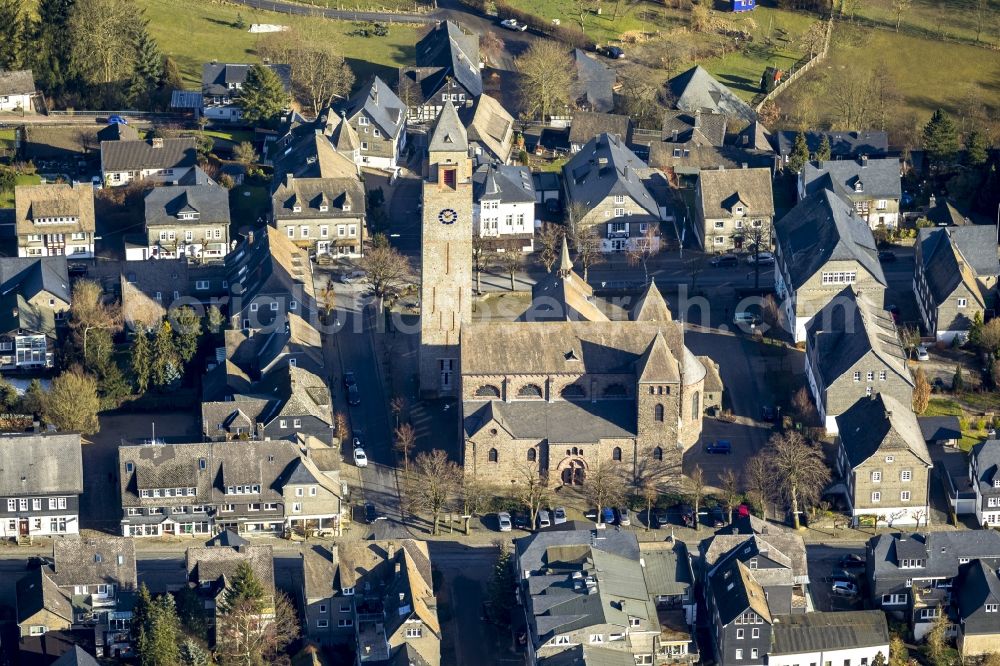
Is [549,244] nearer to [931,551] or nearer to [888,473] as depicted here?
[888,473]

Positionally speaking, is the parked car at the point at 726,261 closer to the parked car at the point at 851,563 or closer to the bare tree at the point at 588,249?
the bare tree at the point at 588,249

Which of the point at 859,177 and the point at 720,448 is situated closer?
the point at 720,448

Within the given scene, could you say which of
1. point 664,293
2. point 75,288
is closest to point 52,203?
point 75,288

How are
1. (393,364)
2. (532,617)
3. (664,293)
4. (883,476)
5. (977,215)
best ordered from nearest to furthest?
(532,617) → (883,476) → (393,364) → (664,293) → (977,215)

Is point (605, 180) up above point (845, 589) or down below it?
above

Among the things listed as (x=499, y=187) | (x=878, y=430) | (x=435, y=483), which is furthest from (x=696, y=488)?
(x=499, y=187)

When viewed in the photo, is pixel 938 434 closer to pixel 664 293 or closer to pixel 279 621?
Result: pixel 664 293

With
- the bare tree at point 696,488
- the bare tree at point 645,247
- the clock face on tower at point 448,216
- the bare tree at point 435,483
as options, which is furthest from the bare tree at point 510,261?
the bare tree at point 696,488

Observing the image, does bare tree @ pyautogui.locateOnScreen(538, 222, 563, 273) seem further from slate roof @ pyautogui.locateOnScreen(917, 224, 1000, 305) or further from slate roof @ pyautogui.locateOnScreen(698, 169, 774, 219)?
slate roof @ pyautogui.locateOnScreen(917, 224, 1000, 305)
